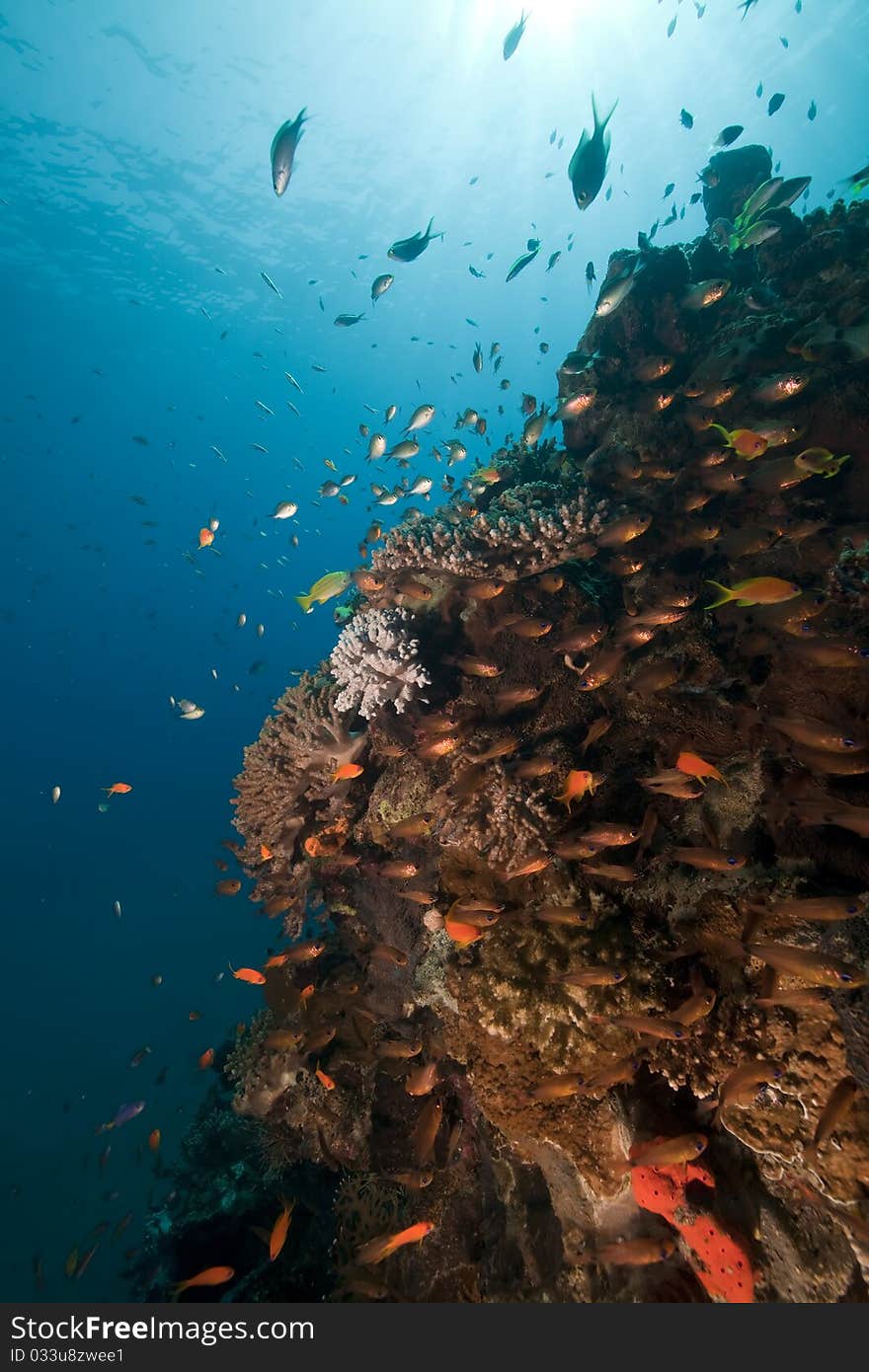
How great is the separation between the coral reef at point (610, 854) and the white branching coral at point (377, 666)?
1.4 inches

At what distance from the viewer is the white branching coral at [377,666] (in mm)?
5906

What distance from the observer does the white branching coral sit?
5.91m

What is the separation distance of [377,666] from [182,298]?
187 ft

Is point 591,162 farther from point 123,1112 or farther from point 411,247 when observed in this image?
point 123,1112

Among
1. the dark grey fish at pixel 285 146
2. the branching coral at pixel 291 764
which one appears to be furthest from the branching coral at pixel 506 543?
the dark grey fish at pixel 285 146

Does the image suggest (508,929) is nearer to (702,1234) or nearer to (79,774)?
(702,1234)

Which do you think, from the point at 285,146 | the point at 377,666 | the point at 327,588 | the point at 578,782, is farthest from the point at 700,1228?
the point at 285,146

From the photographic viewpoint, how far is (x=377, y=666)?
19.5ft

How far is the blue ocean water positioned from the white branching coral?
20.5 ft

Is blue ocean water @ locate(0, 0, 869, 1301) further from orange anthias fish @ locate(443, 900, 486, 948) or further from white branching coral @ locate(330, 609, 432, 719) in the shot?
orange anthias fish @ locate(443, 900, 486, 948)

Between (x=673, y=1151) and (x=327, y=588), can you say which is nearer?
(x=673, y=1151)

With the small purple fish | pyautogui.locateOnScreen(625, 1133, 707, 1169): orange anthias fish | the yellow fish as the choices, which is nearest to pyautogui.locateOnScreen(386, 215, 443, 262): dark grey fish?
the yellow fish

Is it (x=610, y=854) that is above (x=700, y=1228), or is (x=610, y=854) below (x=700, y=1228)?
above

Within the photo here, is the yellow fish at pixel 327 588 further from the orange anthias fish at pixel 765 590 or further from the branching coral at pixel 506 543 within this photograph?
the orange anthias fish at pixel 765 590
